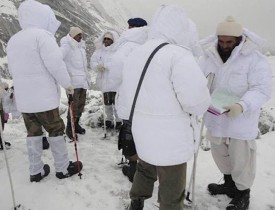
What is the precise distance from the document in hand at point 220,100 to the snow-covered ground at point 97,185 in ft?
5.10

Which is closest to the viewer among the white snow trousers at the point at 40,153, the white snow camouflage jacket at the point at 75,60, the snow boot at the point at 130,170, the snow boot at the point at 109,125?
the white snow trousers at the point at 40,153

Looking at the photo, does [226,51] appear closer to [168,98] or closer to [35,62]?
[168,98]

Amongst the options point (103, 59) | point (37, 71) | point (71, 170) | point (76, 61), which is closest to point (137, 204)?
point (71, 170)

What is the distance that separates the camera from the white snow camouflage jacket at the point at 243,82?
3707mm

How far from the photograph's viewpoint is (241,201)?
4.18m

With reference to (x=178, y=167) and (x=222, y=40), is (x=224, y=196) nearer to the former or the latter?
(x=178, y=167)

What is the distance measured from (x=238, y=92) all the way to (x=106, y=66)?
3.82 meters

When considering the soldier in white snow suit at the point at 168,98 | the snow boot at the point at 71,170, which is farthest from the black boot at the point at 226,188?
the snow boot at the point at 71,170

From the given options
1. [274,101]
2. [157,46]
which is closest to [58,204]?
[157,46]

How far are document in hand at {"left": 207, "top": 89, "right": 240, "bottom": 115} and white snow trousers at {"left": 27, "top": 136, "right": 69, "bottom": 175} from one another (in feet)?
7.74

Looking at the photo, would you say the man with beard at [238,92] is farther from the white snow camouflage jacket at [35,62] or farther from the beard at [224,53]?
the white snow camouflage jacket at [35,62]

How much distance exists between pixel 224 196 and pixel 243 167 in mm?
779

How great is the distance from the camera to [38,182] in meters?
4.83

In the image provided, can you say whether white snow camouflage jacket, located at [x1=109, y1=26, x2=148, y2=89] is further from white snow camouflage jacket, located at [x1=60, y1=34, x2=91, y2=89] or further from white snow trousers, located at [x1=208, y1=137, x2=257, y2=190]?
white snow camouflage jacket, located at [x1=60, y1=34, x2=91, y2=89]
